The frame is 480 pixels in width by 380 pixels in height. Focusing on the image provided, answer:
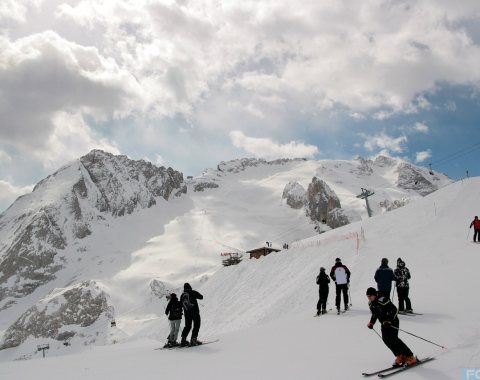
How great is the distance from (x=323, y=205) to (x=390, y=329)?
135636mm

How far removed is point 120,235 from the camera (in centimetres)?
13025

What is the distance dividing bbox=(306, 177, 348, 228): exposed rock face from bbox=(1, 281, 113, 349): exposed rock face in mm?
77998

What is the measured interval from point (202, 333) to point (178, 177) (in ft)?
507

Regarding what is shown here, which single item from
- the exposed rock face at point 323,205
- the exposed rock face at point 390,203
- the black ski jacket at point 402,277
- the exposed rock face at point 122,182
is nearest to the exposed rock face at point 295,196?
the exposed rock face at point 323,205

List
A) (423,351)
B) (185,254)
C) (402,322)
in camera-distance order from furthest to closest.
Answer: (185,254) → (402,322) → (423,351)

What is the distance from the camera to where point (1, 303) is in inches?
4060

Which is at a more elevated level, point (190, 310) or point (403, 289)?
point (403, 289)

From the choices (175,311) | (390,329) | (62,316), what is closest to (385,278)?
(390,329)

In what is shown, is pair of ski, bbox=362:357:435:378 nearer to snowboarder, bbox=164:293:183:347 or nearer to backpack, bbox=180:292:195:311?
backpack, bbox=180:292:195:311

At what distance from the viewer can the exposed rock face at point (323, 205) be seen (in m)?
133

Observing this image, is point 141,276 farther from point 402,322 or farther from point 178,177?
point 178,177

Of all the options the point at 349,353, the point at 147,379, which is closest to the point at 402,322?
the point at 349,353

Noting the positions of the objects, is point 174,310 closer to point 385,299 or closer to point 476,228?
point 385,299

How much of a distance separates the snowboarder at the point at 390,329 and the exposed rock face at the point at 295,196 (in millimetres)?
146456
